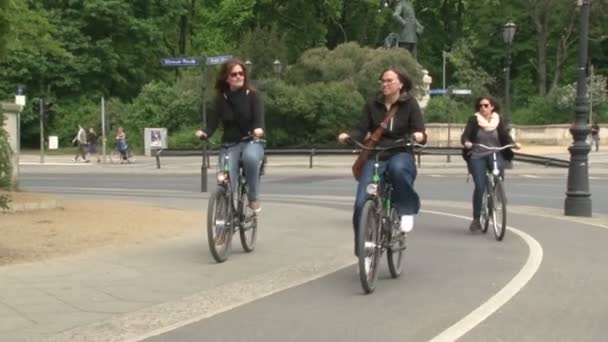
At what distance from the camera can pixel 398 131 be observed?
314 inches

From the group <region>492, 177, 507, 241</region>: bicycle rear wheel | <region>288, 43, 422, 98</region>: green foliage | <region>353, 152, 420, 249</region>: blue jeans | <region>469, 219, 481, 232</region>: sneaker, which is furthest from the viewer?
<region>288, 43, 422, 98</region>: green foliage

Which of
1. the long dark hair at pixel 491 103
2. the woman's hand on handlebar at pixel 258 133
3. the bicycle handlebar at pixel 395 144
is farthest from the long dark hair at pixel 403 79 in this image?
the long dark hair at pixel 491 103

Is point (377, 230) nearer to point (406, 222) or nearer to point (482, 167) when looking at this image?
point (406, 222)

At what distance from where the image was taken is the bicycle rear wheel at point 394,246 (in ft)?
26.2

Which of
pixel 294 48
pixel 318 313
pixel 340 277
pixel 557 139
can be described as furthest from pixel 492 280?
pixel 294 48

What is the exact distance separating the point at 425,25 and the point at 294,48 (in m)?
13.1

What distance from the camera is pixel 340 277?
8375mm

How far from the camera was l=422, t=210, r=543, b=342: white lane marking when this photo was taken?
6172 mm

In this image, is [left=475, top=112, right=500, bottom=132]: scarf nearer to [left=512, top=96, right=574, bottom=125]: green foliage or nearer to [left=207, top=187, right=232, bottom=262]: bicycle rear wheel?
[left=207, top=187, right=232, bottom=262]: bicycle rear wheel

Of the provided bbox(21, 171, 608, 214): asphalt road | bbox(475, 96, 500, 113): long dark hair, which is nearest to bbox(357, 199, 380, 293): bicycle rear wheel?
bbox(475, 96, 500, 113): long dark hair

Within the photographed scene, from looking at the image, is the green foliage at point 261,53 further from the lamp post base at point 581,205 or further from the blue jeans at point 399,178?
the blue jeans at point 399,178

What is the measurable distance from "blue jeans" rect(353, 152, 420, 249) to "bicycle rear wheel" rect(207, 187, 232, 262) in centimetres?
156

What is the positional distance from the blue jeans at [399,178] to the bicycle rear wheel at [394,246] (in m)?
0.11

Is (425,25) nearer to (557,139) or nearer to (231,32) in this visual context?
(231,32)
